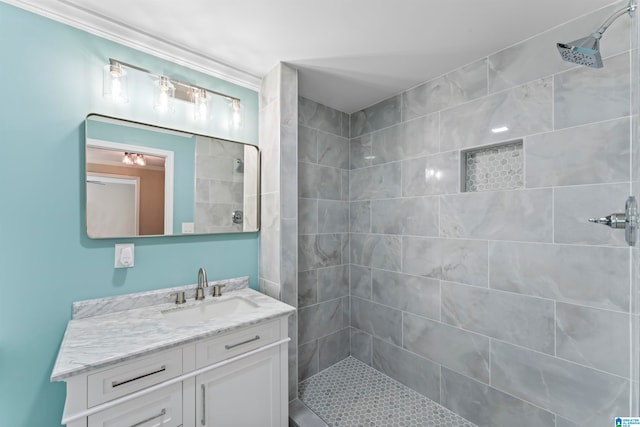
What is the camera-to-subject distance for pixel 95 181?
1.45 metres

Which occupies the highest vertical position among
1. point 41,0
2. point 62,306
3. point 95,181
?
point 41,0

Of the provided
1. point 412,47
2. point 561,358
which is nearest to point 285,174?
point 412,47

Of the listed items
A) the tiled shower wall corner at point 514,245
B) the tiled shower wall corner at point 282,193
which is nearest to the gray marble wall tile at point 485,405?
the tiled shower wall corner at point 514,245

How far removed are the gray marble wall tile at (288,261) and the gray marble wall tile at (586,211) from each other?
5.02 ft

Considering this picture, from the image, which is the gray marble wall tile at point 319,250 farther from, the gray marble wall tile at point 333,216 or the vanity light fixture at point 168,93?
the vanity light fixture at point 168,93

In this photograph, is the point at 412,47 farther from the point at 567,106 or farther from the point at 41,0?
the point at 41,0

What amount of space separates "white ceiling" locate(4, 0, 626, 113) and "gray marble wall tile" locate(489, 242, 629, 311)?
1.20m

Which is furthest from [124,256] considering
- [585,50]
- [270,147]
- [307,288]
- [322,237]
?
[585,50]

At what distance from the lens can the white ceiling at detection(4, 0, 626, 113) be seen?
4.45ft

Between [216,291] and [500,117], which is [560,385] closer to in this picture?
[500,117]

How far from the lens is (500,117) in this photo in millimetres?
1687

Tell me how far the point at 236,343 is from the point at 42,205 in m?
1.15

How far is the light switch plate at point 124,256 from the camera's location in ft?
4.95

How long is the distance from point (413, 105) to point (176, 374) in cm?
229
